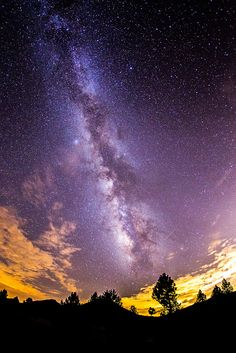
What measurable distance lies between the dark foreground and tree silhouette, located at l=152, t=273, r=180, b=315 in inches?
1261

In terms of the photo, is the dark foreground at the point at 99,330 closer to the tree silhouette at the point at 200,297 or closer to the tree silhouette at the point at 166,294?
the tree silhouette at the point at 166,294

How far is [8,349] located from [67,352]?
3.82 m

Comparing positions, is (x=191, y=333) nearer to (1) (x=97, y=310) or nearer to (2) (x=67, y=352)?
(2) (x=67, y=352)

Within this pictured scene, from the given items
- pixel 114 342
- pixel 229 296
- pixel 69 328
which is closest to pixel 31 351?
pixel 69 328

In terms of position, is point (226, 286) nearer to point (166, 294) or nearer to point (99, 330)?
point (166, 294)

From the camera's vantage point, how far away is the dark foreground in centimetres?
1538

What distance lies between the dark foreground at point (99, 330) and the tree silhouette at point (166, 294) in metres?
32.0

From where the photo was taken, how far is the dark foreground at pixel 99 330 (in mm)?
15375

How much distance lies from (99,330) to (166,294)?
39.4 m

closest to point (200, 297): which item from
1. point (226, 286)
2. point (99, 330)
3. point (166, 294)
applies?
point (226, 286)

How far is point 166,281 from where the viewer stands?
5712 cm

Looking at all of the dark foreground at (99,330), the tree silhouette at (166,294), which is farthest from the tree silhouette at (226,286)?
the dark foreground at (99,330)

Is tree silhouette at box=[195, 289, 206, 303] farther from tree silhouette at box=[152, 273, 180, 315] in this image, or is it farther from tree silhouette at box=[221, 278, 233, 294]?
tree silhouette at box=[152, 273, 180, 315]

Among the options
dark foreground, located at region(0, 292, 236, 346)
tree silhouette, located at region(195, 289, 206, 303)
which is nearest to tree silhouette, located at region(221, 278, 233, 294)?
tree silhouette, located at region(195, 289, 206, 303)
